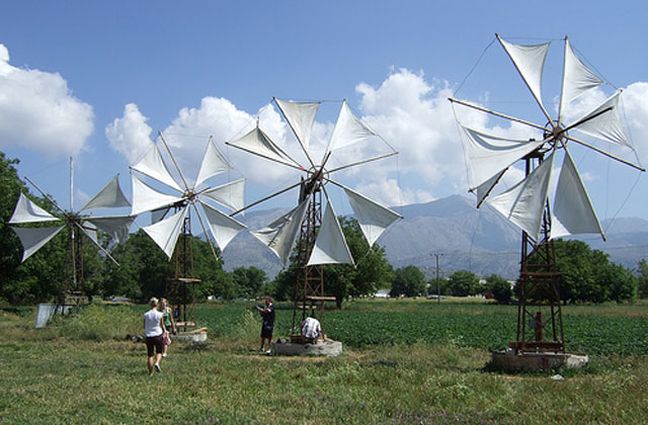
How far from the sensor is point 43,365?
17359 mm

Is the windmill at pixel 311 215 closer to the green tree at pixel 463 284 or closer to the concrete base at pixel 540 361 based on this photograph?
the concrete base at pixel 540 361

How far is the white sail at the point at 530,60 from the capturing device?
740 inches

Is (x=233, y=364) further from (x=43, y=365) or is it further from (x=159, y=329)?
(x=43, y=365)

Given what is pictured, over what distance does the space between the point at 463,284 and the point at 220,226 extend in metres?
166

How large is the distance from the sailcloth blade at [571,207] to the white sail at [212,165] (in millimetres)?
14860

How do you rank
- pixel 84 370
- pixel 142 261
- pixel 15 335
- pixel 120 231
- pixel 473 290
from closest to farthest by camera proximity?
pixel 84 370, pixel 15 335, pixel 120 231, pixel 142 261, pixel 473 290

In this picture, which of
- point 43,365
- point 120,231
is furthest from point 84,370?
point 120,231

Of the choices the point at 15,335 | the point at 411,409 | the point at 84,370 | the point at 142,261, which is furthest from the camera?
the point at 142,261

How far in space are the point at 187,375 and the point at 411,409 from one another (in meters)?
6.13

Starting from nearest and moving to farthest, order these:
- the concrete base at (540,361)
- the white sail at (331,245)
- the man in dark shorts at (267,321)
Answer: the concrete base at (540,361), the white sail at (331,245), the man in dark shorts at (267,321)

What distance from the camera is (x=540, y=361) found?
56.6 ft

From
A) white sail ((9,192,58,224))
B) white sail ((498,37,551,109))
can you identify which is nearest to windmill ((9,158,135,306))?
white sail ((9,192,58,224))

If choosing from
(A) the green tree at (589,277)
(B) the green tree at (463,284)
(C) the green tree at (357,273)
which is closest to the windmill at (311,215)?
(C) the green tree at (357,273)

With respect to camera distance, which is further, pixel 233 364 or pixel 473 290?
pixel 473 290
